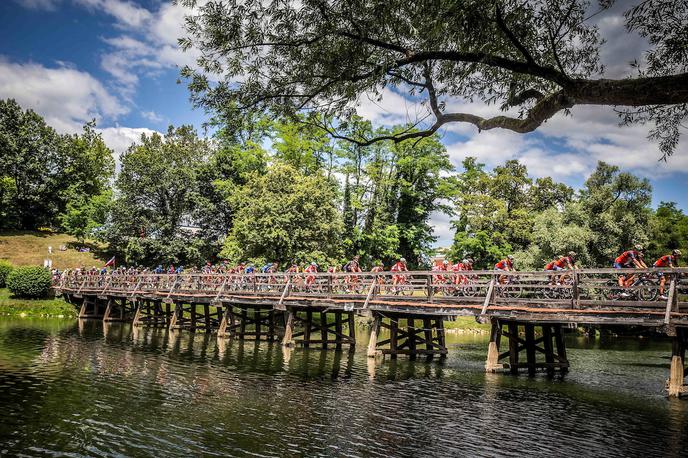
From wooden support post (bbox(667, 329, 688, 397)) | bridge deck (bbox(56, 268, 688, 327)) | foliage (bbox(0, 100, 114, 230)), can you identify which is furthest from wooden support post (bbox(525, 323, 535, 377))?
foliage (bbox(0, 100, 114, 230))

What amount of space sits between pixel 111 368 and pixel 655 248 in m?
55.6

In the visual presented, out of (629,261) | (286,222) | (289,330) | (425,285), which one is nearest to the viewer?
(629,261)

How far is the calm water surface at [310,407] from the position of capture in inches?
414

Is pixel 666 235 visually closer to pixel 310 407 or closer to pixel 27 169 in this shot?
pixel 310 407

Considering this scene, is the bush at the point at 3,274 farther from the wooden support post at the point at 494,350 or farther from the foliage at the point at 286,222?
the wooden support post at the point at 494,350

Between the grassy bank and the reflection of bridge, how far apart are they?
1.54m

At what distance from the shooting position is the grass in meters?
59.0

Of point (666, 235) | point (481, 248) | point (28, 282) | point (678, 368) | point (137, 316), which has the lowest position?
point (137, 316)

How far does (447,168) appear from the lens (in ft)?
174

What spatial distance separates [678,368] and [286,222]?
1155 inches

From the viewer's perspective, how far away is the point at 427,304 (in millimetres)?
20219

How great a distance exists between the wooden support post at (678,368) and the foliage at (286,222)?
27969 millimetres

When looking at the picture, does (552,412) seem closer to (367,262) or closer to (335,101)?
(335,101)

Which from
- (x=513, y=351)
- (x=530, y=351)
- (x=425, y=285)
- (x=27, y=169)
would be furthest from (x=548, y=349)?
(x=27, y=169)
